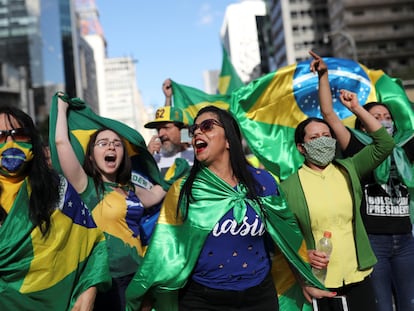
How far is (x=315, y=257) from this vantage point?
10.6ft

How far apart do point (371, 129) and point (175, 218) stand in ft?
4.85

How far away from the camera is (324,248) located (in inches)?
Answer: 133

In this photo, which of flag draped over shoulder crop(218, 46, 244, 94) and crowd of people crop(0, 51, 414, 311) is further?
flag draped over shoulder crop(218, 46, 244, 94)

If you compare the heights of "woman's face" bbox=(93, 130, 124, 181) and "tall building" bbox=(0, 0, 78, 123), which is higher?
"tall building" bbox=(0, 0, 78, 123)

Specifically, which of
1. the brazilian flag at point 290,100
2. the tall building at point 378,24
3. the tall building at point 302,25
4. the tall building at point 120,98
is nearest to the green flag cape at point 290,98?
the brazilian flag at point 290,100

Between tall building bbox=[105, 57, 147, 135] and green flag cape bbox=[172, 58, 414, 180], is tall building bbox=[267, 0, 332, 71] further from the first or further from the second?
tall building bbox=[105, 57, 147, 135]

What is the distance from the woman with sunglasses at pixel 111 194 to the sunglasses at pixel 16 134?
2.04 ft

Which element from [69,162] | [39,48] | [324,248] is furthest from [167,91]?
[39,48]

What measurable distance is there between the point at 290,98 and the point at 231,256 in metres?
3.14

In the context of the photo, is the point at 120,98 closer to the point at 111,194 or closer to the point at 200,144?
the point at 111,194

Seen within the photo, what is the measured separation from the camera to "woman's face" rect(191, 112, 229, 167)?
306 centimetres

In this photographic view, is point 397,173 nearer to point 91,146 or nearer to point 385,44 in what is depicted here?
point 91,146

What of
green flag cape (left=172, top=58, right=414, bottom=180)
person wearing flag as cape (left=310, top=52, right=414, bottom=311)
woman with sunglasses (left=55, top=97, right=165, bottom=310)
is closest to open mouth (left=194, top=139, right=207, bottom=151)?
woman with sunglasses (left=55, top=97, right=165, bottom=310)

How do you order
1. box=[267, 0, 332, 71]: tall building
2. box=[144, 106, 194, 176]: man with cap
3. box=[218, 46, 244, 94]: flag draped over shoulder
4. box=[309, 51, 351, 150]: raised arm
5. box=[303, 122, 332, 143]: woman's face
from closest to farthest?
1. box=[303, 122, 332, 143]: woman's face
2. box=[309, 51, 351, 150]: raised arm
3. box=[144, 106, 194, 176]: man with cap
4. box=[218, 46, 244, 94]: flag draped over shoulder
5. box=[267, 0, 332, 71]: tall building
